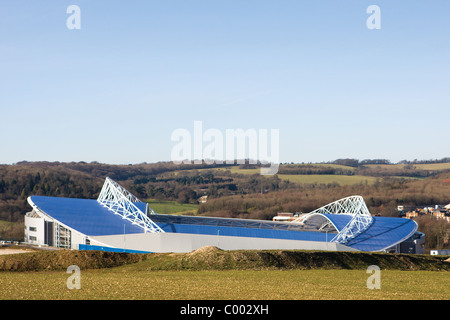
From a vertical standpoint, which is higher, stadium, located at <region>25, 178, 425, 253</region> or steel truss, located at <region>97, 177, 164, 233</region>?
steel truss, located at <region>97, 177, 164, 233</region>

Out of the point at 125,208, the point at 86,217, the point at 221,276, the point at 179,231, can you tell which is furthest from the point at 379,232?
the point at 221,276

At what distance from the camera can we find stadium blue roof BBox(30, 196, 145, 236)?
2965 inches

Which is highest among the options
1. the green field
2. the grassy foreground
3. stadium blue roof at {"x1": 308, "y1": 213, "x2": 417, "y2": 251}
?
the grassy foreground

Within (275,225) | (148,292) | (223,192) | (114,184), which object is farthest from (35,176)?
(148,292)

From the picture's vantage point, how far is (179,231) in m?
77.4

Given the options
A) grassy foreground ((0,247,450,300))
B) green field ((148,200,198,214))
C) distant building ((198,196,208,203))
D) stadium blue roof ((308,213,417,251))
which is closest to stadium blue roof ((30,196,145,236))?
grassy foreground ((0,247,450,300))

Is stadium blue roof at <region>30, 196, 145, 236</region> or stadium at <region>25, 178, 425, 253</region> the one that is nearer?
stadium at <region>25, 178, 425, 253</region>

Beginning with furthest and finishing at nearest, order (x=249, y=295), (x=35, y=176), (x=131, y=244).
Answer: (x=35, y=176) < (x=131, y=244) < (x=249, y=295)

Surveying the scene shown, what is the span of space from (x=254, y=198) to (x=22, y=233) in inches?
3217

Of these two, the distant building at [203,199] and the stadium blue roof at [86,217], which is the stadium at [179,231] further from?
the distant building at [203,199]

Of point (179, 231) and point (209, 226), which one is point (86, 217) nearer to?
point (179, 231)

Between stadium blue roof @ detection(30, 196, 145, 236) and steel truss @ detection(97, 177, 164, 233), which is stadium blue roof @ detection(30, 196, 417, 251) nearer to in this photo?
stadium blue roof @ detection(30, 196, 145, 236)
